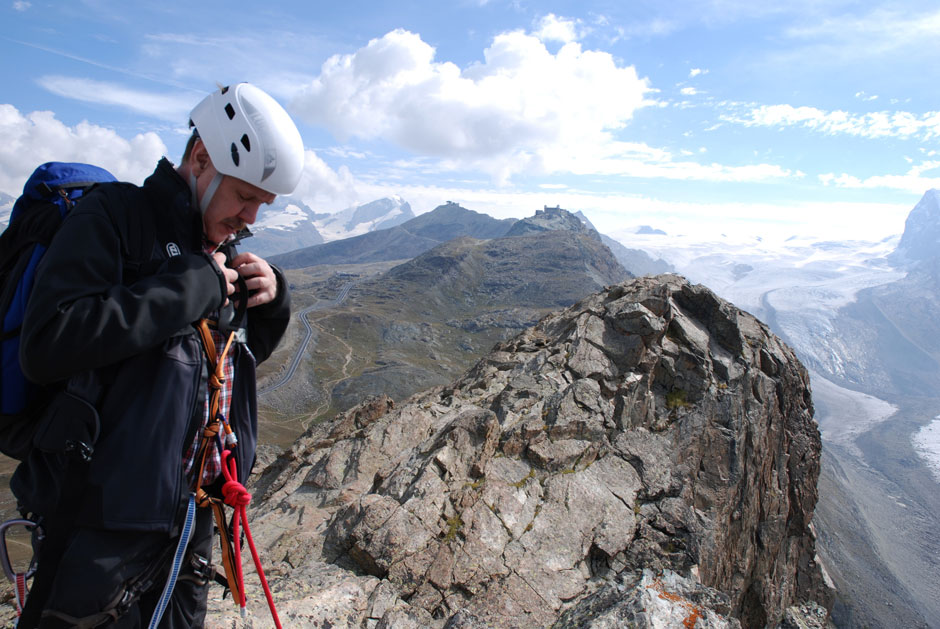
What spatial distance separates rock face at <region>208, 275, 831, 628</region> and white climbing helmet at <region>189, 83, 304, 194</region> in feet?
25.4

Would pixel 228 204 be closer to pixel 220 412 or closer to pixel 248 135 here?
pixel 248 135

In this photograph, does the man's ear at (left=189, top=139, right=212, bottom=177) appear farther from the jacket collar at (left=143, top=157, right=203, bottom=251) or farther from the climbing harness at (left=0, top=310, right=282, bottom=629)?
the climbing harness at (left=0, top=310, right=282, bottom=629)

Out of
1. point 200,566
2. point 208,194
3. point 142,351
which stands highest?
point 208,194

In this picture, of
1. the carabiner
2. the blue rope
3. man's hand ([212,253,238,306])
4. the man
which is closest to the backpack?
the man

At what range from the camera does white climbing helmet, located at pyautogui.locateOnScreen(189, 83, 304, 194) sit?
4879 mm

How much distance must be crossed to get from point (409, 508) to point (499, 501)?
109 inches

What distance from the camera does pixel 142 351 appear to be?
163 inches

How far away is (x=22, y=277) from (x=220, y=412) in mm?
2117

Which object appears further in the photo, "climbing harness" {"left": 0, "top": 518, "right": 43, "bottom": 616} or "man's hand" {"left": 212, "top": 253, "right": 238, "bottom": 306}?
"man's hand" {"left": 212, "top": 253, "right": 238, "bottom": 306}

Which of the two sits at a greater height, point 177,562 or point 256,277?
point 256,277

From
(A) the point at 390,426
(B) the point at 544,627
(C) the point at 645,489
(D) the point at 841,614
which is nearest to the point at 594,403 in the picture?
(C) the point at 645,489

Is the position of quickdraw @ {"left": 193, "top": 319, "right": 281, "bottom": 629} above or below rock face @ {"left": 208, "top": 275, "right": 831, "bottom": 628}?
above

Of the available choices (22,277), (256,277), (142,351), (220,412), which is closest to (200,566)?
(220,412)

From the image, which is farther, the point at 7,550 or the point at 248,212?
Result: the point at 248,212
